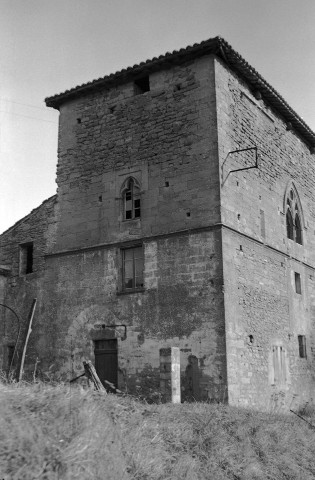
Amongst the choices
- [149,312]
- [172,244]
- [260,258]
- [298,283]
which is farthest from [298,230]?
[149,312]

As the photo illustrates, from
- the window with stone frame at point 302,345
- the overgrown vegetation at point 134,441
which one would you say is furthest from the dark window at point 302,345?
the overgrown vegetation at point 134,441

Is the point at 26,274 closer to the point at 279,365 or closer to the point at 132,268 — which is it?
the point at 132,268

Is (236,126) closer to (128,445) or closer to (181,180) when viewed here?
(181,180)

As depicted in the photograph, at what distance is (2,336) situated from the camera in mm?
16859

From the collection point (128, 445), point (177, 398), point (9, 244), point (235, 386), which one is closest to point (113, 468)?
point (128, 445)

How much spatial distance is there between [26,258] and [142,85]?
6.33 metres

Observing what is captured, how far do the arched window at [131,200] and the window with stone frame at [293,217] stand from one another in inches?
209

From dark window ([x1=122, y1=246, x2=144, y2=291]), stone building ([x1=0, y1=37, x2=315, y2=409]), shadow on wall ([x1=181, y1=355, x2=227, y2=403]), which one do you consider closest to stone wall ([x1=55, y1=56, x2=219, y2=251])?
stone building ([x1=0, y1=37, x2=315, y2=409])

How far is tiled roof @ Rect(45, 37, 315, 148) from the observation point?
15.2 meters

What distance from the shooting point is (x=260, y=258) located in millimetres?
15750

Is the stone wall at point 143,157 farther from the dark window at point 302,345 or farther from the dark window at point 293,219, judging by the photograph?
the dark window at point 302,345

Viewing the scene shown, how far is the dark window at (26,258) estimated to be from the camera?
17.3m

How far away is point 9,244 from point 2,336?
2.85 m

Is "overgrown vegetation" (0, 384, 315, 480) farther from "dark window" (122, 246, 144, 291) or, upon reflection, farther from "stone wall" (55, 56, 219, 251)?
"stone wall" (55, 56, 219, 251)
